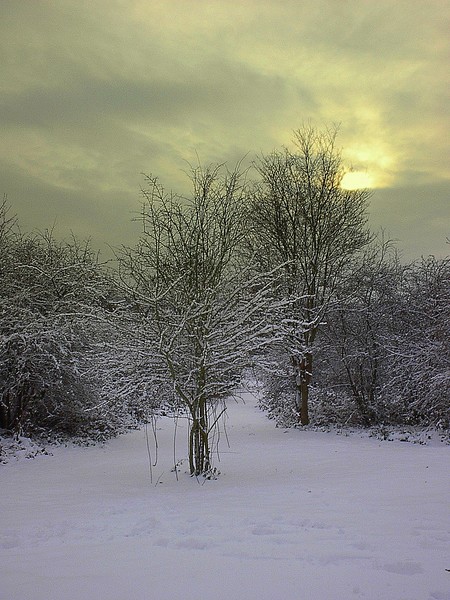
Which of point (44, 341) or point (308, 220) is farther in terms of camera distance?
point (308, 220)

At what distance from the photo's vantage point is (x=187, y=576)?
3.96 m

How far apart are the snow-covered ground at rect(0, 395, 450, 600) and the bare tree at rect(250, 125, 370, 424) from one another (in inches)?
271

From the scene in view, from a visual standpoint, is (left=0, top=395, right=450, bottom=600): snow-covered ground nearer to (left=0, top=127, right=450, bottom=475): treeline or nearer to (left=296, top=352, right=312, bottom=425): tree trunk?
(left=0, top=127, right=450, bottom=475): treeline

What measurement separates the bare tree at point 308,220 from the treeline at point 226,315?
0.05 meters

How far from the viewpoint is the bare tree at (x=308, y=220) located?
15.5m

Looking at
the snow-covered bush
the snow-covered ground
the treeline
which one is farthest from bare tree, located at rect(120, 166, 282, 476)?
the snow-covered bush

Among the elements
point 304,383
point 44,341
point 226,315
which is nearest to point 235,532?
point 226,315

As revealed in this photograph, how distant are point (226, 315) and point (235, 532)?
3.64 metres

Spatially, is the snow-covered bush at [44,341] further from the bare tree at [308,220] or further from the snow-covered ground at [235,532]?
the bare tree at [308,220]

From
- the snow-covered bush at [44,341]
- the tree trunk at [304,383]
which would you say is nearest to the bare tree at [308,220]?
the tree trunk at [304,383]

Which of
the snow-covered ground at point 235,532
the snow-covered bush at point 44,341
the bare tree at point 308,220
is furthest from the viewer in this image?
the bare tree at point 308,220

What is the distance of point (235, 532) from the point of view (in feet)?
16.4

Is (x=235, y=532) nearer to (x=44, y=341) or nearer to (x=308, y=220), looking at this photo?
(x=44, y=341)

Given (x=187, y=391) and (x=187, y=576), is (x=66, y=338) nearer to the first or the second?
(x=187, y=391)
